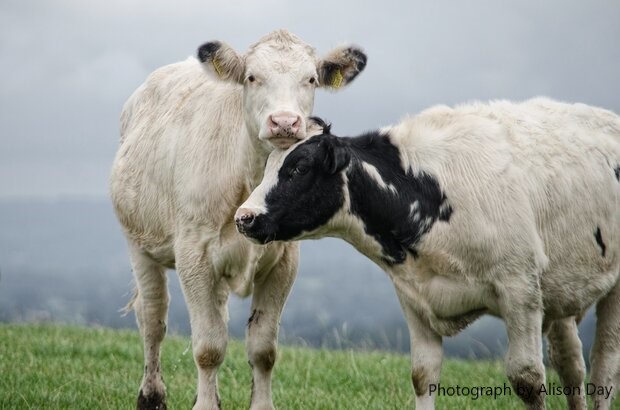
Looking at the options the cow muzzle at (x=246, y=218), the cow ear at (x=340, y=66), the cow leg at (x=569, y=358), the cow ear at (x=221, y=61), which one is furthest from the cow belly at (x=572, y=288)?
the cow ear at (x=221, y=61)

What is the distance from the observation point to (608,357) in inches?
356

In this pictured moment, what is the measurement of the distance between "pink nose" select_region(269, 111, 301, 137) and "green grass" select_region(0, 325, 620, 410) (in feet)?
10.4

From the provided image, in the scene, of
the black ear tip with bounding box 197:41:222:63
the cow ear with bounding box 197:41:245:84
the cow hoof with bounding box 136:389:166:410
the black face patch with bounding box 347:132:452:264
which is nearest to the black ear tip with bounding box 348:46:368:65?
the cow ear with bounding box 197:41:245:84

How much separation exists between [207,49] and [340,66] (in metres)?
1.14

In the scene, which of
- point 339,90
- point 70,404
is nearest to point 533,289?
point 339,90

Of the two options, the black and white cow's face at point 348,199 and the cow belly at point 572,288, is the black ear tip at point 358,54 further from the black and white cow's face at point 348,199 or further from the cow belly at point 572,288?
the cow belly at point 572,288

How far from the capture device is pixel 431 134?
816 centimetres

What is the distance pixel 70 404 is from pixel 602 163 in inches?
202

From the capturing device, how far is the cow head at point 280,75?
7926mm

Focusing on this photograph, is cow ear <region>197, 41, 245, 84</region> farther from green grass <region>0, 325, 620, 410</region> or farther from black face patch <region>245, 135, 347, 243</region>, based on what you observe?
green grass <region>0, 325, 620, 410</region>

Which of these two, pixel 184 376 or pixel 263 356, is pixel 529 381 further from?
pixel 184 376

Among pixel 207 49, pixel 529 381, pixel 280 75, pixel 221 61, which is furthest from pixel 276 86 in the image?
pixel 529 381

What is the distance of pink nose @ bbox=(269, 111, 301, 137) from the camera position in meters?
7.81

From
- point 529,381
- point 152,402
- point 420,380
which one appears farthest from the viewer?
point 152,402
